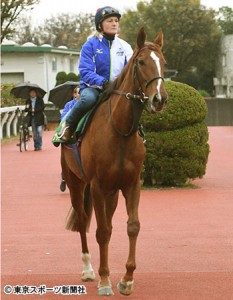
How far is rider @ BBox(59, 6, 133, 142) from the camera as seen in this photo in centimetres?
872

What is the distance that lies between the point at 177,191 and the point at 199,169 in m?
0.63

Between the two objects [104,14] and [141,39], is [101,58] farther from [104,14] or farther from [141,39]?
[141,39]

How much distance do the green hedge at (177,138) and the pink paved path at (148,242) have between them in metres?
0.48

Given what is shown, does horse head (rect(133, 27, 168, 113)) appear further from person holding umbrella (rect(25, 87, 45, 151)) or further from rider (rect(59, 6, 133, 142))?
person holding umbrella (rect(25, 87, 45, 151))

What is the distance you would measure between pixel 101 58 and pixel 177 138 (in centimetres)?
762

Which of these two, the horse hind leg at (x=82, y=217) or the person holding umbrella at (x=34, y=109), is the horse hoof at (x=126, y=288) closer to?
the horse hind leg at (x=82, y=217)

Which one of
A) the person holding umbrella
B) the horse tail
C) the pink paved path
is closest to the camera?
the pink paved path

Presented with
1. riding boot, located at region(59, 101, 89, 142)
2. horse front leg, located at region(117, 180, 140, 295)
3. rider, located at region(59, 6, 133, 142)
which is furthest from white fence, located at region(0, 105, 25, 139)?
horse front leg, located at region(117, 180, 140, 295)

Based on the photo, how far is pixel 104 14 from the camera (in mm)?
8727

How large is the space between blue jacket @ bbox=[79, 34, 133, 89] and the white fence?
22656mm

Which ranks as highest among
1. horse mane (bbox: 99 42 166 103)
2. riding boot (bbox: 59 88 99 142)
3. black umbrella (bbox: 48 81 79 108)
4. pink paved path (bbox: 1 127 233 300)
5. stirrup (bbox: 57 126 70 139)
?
horse mane (bbox: 99 42 166 103)

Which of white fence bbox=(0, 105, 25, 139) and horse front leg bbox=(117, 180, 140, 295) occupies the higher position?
horse front leg bbox=(117, 180, 140, 295)

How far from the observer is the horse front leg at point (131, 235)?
7973mm

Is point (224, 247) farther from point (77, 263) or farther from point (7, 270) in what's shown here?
point (7, 270)
